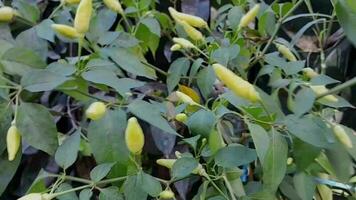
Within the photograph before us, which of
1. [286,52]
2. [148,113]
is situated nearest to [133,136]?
[148,113]

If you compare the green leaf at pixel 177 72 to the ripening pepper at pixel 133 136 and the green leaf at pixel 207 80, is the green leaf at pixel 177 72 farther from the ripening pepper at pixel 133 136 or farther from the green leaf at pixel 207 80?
the ripening pepper at pixel 133 136

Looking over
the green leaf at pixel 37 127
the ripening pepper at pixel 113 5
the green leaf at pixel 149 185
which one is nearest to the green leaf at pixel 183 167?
the green leaf at pixel 149 185

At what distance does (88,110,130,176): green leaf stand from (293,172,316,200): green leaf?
0.15 metres

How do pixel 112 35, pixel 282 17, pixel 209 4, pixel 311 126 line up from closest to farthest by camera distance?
pixel 311 126, pixel 112 35, pixel 282 17, pixel 209 4

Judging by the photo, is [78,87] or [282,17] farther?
[282,17]

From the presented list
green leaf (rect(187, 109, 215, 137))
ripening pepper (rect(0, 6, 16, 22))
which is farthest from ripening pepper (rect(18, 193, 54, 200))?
ripening pepper (rect(0, 6, 16, 22))

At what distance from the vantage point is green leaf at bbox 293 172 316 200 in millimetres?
524

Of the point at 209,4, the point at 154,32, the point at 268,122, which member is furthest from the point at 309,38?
the point at 268,122

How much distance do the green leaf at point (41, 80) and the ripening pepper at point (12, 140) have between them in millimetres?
39

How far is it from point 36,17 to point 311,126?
0.38m

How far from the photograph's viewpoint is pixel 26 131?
0.54 meters

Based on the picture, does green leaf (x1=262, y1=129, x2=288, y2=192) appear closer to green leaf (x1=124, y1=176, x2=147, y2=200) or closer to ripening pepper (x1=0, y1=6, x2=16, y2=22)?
green leaf (x1=124, y1=176, x2=147, y2=200)

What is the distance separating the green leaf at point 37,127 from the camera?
1.77 feet

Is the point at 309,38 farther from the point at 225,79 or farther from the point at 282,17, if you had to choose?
the point at 225,79
